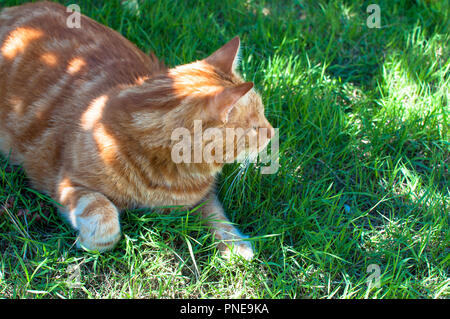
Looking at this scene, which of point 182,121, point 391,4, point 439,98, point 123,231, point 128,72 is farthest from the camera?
point 391,4

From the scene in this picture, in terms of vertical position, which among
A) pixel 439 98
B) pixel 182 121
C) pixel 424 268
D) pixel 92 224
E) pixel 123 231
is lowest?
pixel 424 268

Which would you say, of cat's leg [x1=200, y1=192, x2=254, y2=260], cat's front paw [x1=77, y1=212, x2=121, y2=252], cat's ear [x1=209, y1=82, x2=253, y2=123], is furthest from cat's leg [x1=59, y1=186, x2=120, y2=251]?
cat's ear [x1=209, y1=82, x2=253, y2=123]

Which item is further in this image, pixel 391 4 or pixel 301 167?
pixel 391 4

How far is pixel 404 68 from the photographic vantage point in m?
3.09

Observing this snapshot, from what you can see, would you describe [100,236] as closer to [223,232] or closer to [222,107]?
[223,232]

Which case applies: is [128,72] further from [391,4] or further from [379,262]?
[391,4]

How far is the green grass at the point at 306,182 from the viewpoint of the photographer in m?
2.13

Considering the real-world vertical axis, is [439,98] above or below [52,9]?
below

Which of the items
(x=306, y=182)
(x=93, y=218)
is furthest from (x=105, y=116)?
(x=306, y=182)

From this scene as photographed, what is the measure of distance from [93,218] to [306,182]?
1.17 metres

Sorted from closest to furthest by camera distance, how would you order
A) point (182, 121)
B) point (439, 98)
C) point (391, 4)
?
1. point (182, 121)
2. point (439, 98)
3. point (391, 4)

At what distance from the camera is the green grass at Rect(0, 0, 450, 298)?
2.13 m

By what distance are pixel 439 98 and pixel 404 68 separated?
32 cm
